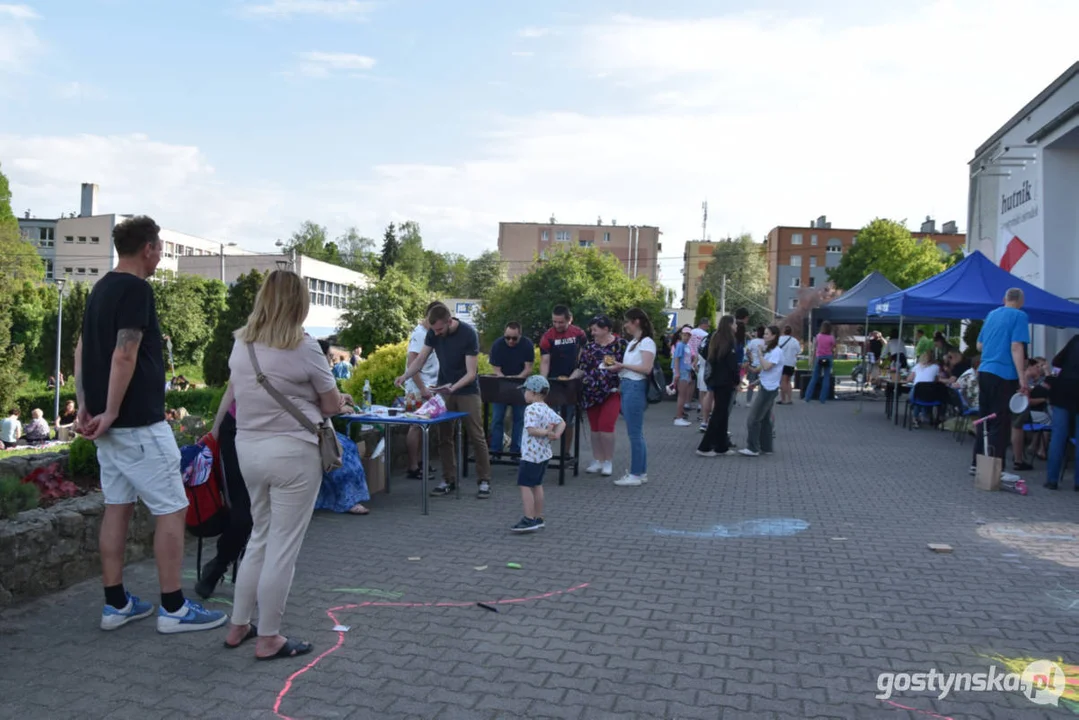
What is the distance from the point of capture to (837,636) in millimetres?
4641

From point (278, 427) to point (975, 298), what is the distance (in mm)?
12610

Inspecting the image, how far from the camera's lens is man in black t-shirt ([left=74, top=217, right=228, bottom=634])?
14.1ft

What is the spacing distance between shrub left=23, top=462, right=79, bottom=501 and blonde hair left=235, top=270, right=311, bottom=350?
2.89m

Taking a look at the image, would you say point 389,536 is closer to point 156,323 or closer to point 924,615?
point 156,323

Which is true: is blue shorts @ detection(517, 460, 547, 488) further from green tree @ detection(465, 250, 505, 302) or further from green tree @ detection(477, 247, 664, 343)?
green tree @ detection(465, 250, 505, 302)

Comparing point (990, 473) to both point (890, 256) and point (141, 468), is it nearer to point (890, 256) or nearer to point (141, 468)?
point (141, 468)

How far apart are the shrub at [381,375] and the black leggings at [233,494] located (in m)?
5.08

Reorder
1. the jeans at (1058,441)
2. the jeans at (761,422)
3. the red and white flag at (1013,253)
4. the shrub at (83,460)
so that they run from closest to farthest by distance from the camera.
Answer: the shrub at (83,460), the jeans at (1058,441), the jeans at (761,422), the red and white flag at (1013,253)

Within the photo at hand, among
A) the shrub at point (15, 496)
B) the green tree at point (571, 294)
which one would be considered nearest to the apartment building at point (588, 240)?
the green tree at point (571, 294)

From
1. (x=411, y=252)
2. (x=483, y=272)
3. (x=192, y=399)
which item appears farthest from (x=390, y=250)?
(x=192, y=399)

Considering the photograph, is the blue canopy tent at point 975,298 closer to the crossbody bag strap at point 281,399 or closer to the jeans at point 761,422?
the jeans at point 761,422

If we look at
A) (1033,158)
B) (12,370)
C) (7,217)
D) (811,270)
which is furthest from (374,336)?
(811,270)

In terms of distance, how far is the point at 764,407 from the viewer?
11.7m

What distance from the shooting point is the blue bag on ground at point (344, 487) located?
7.48m
